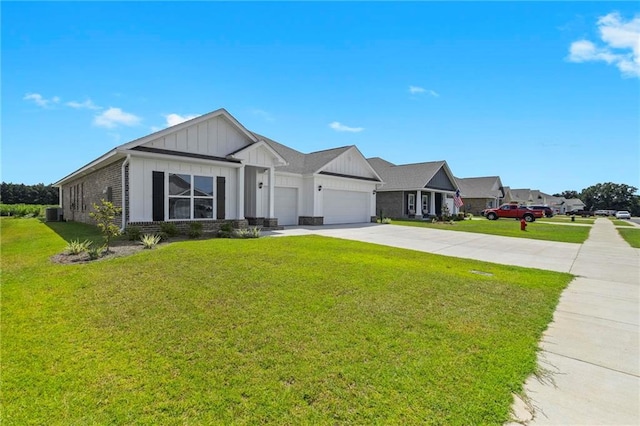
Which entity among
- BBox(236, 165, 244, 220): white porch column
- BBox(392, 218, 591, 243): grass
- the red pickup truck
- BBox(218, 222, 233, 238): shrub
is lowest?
BBox(392, 218, 591, 243): grass

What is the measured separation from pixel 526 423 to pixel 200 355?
311cm

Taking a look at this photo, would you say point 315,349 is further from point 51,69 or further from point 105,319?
point 51,69

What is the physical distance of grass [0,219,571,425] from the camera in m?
2.62

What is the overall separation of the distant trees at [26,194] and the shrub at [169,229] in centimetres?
5629

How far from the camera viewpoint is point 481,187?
46.7 meters

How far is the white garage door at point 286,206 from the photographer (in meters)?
18.9

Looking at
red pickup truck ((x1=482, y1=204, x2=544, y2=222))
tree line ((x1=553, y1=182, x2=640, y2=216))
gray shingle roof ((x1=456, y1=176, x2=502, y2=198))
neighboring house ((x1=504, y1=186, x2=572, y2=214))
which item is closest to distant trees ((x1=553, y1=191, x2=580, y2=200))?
tree line ((x1=553, y1=182, x2=640, y2=216))

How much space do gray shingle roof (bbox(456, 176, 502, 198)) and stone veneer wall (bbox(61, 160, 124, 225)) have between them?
4402 cm

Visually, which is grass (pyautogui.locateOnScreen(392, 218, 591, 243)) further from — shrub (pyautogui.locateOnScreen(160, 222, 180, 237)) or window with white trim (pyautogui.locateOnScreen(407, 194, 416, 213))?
shrub (pyautogui.locateOnScreen(160, 222, 180, 237))

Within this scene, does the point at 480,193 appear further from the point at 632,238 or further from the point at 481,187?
the point at 632,238

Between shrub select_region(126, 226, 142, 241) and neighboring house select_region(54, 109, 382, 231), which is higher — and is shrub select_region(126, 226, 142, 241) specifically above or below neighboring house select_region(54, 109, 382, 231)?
below

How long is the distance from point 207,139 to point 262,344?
38.2 ft

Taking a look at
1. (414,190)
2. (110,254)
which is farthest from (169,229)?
(414,190)

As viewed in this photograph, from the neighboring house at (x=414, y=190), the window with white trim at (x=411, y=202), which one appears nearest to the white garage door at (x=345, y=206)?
the neighboring house at (x=414, y=190)
